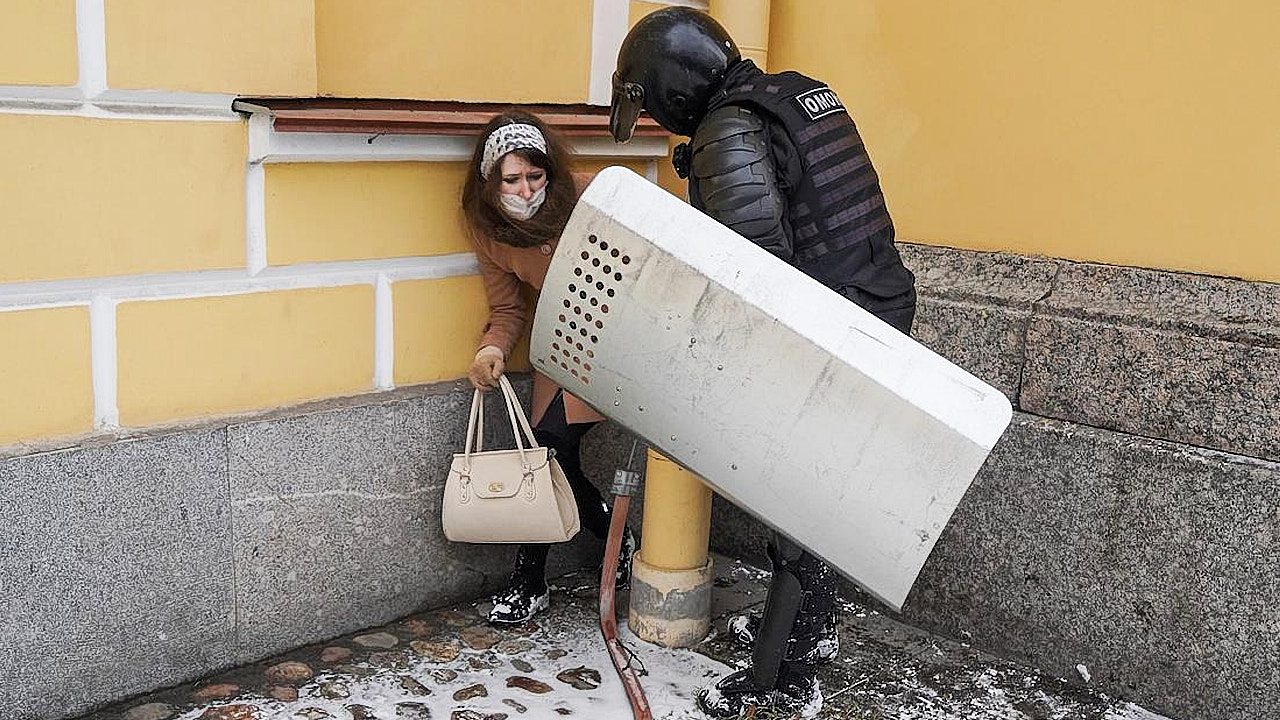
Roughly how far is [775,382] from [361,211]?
151 cm

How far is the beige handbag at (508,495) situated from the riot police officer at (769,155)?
2.45ft

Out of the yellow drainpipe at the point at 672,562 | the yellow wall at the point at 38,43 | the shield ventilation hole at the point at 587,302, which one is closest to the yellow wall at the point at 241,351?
the yellow wall at the point at 38,43

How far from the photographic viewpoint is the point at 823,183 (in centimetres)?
300

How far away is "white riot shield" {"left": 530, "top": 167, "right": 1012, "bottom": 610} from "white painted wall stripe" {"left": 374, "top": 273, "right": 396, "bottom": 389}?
3.55ft

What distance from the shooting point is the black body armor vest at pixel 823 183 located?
2.96 m

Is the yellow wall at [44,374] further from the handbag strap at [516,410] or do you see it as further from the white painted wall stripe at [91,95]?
the handbag strap at [516,410]

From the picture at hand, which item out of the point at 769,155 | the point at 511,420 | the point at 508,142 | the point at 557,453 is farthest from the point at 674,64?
the point at 557,453

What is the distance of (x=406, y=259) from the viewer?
148 inches

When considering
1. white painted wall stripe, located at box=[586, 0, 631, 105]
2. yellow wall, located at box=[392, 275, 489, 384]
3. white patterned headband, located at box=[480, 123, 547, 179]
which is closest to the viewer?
white patterned headband, located at box=[480, 123, 547, 179]

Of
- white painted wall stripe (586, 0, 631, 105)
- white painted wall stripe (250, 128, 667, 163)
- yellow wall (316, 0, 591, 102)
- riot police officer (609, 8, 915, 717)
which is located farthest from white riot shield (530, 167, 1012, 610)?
white painted wall stripe (586, 0, 631, 105)

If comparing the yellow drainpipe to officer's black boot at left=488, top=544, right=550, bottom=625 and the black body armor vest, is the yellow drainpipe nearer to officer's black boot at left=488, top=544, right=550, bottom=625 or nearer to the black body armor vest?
officer's black boot at left=488, top=544, right=550, bottom=625

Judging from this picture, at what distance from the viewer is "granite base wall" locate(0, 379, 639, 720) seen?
3.09 m

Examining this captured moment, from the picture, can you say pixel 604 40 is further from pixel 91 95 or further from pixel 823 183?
pixel 91 95

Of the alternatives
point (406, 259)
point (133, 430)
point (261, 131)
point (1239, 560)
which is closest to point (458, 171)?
point (406, 259)
